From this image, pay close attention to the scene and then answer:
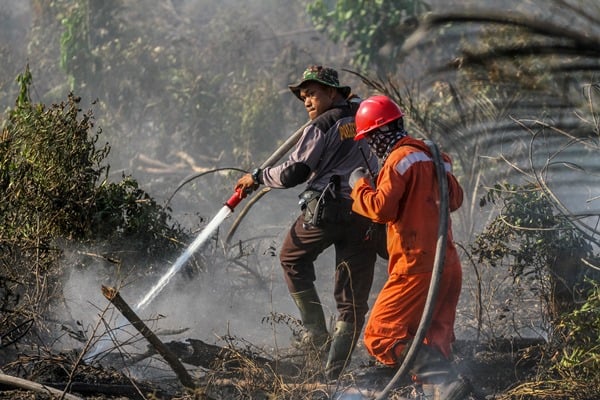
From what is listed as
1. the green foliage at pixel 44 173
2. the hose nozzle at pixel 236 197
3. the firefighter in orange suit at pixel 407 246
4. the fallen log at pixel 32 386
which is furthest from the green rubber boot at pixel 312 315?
the fallen log at pixel 32 386

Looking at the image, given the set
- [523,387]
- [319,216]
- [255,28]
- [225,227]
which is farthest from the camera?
[255,28]

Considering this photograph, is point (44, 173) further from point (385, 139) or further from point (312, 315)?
point (385, 139)

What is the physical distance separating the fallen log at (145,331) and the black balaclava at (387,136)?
1.65 metres

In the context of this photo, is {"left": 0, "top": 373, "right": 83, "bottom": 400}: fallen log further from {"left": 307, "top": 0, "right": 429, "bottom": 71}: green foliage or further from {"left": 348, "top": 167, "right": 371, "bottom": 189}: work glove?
{"left": 307, "top": 0, "right": 429, "bottom": 71}: green foliage

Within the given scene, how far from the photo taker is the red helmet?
16.0 feet

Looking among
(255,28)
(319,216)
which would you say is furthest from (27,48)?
(319,216)

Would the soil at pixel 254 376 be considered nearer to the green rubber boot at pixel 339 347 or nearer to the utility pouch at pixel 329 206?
the green rubber boot at pixel 339 347

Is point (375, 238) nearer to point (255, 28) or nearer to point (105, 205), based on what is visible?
point (105, 205)

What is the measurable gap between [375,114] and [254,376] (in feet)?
5.39

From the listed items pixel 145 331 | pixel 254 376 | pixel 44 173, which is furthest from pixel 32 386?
pixel 44 173

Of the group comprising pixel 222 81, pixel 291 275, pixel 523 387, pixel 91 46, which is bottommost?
pixel 523 387

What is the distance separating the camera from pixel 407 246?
15.8 ft

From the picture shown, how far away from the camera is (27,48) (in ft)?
62.8

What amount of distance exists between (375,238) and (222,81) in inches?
435
